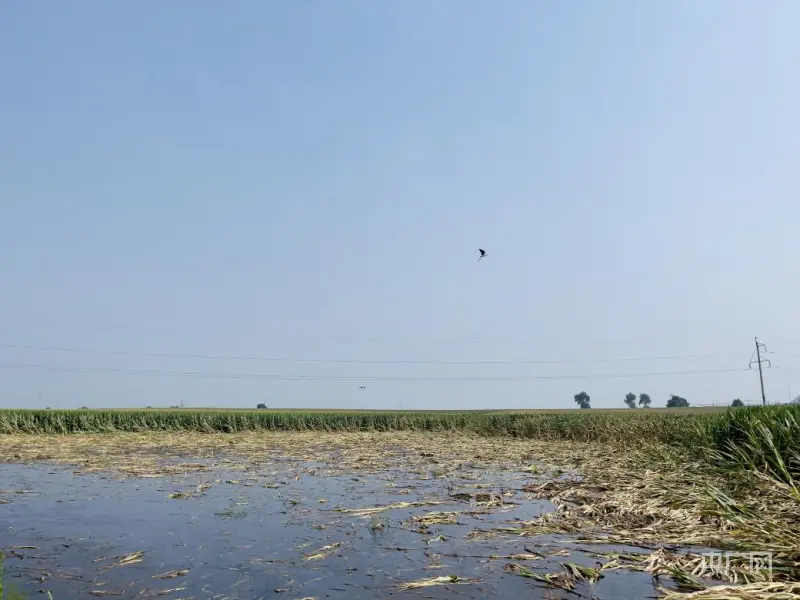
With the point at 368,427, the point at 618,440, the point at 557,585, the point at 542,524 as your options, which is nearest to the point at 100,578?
the point at 557,585

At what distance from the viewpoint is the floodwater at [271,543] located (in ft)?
20.0

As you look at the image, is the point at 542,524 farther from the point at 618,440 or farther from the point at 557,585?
the point at 618,440

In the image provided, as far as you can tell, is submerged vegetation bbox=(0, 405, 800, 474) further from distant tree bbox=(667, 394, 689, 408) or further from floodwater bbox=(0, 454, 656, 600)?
distant tree bbox=(667, 394, 689, 408)

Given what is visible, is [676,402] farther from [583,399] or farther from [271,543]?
[271,543]

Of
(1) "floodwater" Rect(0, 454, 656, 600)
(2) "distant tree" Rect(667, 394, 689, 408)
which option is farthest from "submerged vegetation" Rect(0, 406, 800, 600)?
(2) "distant tree" Rect(667, 394, 689, 408)

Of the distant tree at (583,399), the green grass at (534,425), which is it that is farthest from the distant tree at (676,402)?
the green grass at (534,425)

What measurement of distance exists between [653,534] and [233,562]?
581 centimetres

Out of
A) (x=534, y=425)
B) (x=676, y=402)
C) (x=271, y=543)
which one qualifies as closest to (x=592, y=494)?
(x=271, y=543)

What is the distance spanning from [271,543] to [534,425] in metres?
31.7

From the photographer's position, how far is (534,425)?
123 feet

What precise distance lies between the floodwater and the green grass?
697 centimetres

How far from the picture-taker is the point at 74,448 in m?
24.9

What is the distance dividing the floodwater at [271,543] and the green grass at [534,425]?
6973 mm

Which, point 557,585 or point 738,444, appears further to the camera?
point 738,444
